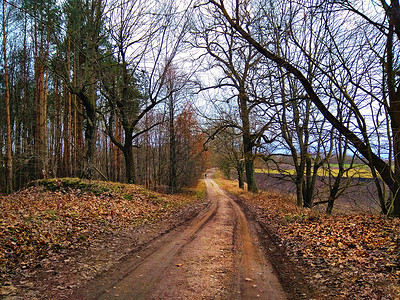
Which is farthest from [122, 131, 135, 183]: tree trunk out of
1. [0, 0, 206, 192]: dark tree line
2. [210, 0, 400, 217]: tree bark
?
[210, 0, 400, 217]: tree bark

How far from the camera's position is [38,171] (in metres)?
21.5

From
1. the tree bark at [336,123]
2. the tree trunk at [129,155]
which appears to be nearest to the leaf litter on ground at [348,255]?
the tree bark at [336,123]

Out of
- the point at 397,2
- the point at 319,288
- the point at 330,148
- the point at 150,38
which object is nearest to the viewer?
the point at 319,288

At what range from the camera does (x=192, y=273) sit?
4492mm

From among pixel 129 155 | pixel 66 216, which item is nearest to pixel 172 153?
pixel 129 155

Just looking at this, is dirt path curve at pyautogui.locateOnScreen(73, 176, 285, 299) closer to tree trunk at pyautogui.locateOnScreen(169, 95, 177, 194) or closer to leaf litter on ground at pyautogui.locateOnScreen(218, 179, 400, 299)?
leaf litter on ground at pyautogui.locateOnScreen(218, 179, 400, 299)

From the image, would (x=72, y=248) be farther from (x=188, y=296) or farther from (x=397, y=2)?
(x=397, y=2)

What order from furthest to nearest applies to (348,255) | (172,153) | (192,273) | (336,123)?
(172,153)
(336,123)
(348,255)
(192,273)

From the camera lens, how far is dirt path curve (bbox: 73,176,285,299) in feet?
12.4

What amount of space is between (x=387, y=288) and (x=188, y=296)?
112 inches

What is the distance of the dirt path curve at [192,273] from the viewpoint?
3.77 m

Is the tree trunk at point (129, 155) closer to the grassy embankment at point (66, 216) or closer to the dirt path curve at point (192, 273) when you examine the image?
the grassy embankment at point (66, 216)

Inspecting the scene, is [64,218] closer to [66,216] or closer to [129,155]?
[66,216]

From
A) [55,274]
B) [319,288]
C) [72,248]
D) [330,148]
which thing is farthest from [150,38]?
[319,288]
